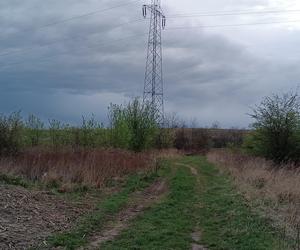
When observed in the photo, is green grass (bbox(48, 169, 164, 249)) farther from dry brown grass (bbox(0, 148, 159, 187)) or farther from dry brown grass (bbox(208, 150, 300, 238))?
dry brown grass (bbox(208, 150, 300, 238))

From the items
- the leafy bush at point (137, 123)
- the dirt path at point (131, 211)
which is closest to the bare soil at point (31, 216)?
the dirt path at point (131, 211)

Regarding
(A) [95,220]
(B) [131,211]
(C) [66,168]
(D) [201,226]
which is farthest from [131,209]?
(C) [66,168]

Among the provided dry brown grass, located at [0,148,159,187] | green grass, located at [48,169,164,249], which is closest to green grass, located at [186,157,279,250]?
green grass, located at [48,169,164,249]

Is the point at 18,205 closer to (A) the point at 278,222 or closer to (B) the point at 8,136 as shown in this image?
(A) the point at 278,222

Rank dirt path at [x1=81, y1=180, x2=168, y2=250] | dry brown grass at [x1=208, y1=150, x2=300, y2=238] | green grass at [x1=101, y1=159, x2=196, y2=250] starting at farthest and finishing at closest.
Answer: dry brown grass at [x1=208, y1=150, x2=300, y2=238] → dirt path at [x1=81, y1=180, x2=168, y2=250] → green grass at [x1=101, y1=159, x2=196, y2=250]

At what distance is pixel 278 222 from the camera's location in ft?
38.1

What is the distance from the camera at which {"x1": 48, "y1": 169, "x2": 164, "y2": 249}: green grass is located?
32.0 ft

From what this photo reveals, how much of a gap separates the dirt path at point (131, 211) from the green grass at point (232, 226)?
1.94 metres

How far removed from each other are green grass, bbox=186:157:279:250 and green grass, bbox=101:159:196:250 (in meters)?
0.44

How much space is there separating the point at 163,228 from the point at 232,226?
1.78 m

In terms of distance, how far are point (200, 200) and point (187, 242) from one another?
707 cm

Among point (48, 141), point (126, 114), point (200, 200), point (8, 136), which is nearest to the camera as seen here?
point (200, 200)

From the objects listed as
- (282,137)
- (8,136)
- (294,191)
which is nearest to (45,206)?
(294,191)

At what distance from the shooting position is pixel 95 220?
40.4 feet
